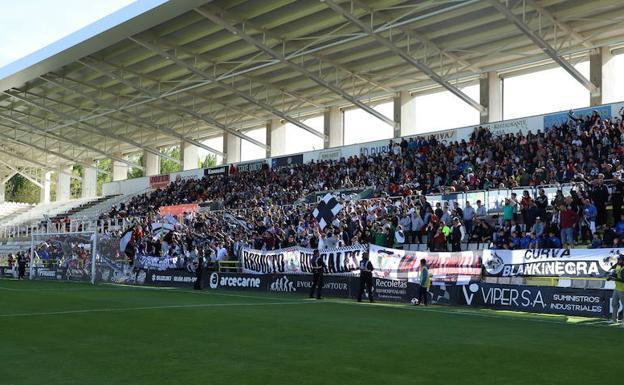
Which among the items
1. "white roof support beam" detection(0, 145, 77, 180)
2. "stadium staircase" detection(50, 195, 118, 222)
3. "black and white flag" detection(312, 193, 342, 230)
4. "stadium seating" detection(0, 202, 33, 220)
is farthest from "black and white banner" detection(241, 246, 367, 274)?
"stadium seating" detection(0, 202, 33, 220)

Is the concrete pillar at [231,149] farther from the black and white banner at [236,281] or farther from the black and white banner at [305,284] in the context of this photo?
the black and white banner at [305,284]

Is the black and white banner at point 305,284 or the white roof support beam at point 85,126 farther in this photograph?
the white roof support beam at point 85,126

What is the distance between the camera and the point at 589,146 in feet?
90.9

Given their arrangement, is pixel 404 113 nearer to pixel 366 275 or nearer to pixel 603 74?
pixel 603 74

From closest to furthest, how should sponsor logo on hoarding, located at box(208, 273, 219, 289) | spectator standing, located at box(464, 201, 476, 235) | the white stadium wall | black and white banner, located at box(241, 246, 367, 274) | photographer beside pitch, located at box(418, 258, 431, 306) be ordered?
photographer beside pitch, located at box(418, 258, 431, 306) → black and white banner, located at box(241, 246, 367, 274) → spectator standing, located at box(464, 201, 476, 235) → sponsor logo on hoarding, located at box(208, 273, 219, 289) → the white stadium wall

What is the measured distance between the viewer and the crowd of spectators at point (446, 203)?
23031 mm

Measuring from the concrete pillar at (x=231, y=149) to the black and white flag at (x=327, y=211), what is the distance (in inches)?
1259

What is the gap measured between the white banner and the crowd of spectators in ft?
5.54

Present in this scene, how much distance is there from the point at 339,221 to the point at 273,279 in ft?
15.5

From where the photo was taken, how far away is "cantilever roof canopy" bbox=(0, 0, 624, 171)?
3259cm

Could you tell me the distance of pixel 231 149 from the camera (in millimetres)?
59750

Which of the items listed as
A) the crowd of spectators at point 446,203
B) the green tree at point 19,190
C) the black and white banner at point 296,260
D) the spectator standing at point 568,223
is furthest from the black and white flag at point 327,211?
the green tree at point 19,190

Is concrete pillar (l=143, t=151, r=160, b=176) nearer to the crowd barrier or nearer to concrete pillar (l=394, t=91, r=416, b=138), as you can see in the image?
concrete pillar (l=394, t=91, r=416, b=138)

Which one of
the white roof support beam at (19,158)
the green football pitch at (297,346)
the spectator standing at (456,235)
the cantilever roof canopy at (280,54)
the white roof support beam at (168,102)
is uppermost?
the cantilever roof canopy at (280,54)
